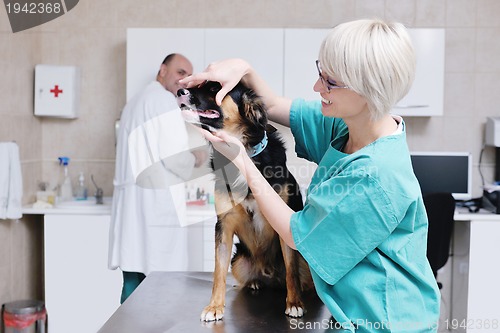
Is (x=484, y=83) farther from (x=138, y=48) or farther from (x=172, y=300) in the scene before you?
(x=172, y=300)

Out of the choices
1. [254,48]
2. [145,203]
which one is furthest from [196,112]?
[254,48]

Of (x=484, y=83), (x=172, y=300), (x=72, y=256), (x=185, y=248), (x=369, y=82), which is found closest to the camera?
(x=369, y=82)

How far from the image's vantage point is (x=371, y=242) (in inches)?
44.2

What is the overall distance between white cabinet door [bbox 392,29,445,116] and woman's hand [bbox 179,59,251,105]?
249cm

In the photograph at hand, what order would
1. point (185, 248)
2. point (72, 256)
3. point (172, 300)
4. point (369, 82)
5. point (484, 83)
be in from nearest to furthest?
point (369, 82)
point (172, 300)
point (185, 248)
point (72, 256)
point (484, 83)

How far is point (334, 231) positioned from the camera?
1.14m

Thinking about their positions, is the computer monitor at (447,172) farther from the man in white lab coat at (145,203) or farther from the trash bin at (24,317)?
the trash bin at (24,317)

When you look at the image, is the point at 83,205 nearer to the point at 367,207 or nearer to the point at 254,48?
the point at 254,48

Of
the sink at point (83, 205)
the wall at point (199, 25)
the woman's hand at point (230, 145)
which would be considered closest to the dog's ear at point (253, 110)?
the woman's hand at point (230, 145)

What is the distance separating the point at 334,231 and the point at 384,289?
0.14 metres

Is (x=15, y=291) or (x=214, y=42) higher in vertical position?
(x=214, y=42)

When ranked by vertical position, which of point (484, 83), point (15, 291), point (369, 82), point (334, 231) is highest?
point (484, 83)

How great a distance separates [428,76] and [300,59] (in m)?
0.78

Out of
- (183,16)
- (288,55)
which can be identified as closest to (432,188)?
(288,55)
